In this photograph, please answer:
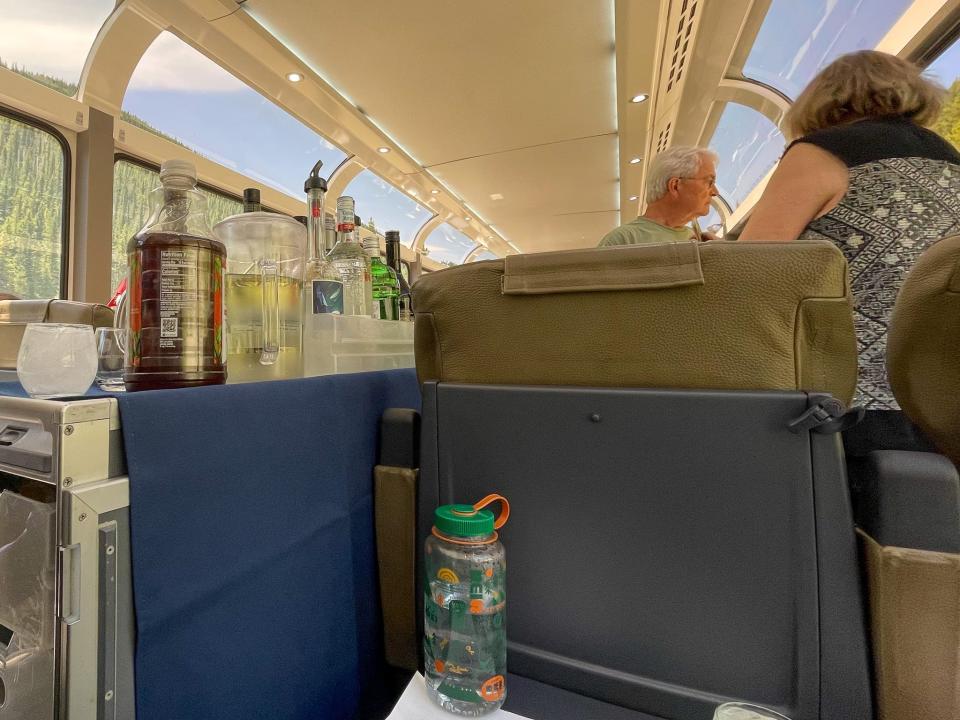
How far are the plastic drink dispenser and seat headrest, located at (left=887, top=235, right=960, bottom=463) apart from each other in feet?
2.83

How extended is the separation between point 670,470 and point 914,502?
0.25 meters

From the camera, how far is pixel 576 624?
0.62 meters

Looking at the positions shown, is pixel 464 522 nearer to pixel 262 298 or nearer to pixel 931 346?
pixel 262 298

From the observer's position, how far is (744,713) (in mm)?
524

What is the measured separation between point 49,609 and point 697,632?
725 millimetres

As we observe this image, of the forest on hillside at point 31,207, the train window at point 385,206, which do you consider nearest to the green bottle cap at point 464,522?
the forest on hillside at point 31,207

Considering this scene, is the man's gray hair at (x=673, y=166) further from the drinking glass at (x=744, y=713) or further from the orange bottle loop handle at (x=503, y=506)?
the drinking glass at (x=744, y=713)

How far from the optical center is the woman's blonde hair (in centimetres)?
93

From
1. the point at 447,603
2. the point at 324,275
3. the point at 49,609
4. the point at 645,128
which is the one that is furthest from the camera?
the point at 645,128

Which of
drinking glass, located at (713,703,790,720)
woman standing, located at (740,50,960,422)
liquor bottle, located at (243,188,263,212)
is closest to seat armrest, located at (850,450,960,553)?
drinking glass, located at (713,703,790,720)

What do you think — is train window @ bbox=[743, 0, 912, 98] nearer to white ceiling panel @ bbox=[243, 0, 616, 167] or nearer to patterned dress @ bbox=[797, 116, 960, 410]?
white ceiling panel @ bbox=[243, 0, 616, 167]

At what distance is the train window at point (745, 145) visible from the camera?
13.6 feet

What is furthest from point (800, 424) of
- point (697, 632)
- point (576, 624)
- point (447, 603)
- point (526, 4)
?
point (526, 4)

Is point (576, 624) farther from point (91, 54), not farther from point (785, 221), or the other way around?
point (91, 54)
